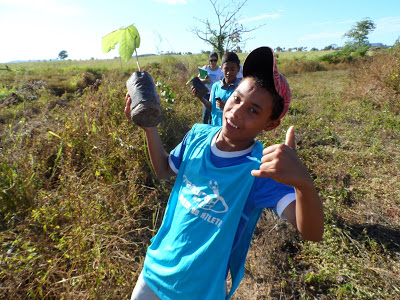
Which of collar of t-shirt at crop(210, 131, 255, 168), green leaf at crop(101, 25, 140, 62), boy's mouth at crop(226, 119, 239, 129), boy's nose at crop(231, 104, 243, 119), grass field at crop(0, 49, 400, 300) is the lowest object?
grass field at crop(0, 49, 400, 300)

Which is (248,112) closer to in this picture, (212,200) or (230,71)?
(212,200)

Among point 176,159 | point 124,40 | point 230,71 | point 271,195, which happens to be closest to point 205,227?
point 271,195

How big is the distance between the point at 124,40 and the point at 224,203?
40.2 inches

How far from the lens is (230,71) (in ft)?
10.9

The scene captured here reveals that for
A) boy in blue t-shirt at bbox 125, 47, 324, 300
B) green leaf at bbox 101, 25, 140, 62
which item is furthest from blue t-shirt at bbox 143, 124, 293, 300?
green leaf at bbox 101, 25, 140, 62

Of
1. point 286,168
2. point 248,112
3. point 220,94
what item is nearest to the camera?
point 286,168

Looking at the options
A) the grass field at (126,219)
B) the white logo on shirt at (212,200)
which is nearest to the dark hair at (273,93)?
the white logo on shirt at (212,200)

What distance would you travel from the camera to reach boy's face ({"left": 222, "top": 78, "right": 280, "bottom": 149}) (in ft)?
3.21

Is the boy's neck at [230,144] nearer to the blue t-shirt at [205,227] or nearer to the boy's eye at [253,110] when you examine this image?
the blue t-shirt at [205,227]

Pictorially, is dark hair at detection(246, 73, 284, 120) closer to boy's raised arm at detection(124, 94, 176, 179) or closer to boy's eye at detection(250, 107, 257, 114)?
boy's eye at detection(250, 107, 257, 114)

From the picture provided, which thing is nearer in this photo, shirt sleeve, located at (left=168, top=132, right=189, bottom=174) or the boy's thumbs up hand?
the boy's thumbs up hand

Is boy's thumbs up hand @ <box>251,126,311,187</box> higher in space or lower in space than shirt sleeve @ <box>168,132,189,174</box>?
higher

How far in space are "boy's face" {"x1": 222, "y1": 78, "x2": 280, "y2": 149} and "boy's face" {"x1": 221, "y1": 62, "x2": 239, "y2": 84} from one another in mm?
2387

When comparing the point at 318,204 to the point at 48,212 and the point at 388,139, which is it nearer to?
the point at 48,212
